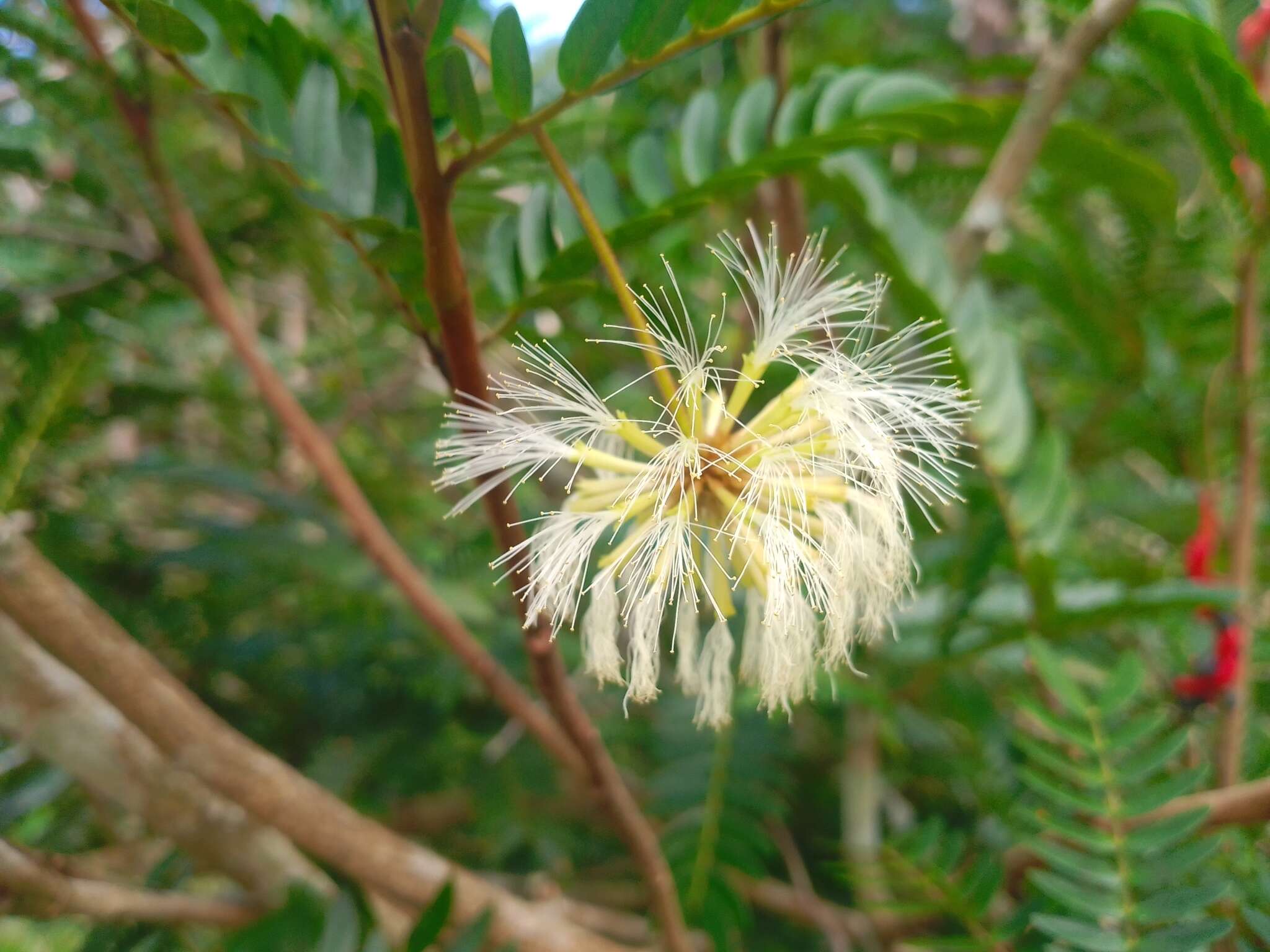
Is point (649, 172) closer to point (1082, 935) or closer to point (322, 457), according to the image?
point (322, 457)

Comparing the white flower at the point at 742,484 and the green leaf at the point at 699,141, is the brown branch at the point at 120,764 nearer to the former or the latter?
the white flower at the point at 742,484

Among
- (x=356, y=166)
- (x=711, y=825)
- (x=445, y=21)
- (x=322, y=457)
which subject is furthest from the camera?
(x=711, y=825)

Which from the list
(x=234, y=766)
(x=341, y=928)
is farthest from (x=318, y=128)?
(x=341, y=928)

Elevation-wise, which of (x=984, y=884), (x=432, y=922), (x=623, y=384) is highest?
(x=623, y=384)

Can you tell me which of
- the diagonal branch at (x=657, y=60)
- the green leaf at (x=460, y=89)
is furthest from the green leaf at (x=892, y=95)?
the green leaf at (x=460, y=89)

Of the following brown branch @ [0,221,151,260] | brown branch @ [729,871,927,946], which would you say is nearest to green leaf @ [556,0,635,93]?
brown branch @ [0,221,151,260]

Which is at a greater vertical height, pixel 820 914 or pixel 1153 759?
pixel 1153 759
